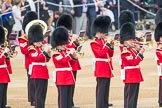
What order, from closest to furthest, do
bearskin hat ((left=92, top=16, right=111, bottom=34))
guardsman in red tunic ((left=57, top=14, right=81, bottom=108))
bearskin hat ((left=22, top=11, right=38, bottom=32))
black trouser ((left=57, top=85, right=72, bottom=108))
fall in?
1. black trouser ((left=57, top=85, right=72, bottom=108))
2. bearskin hat ((left=92, top=16, right=111, bottom=34))
3. guardsman in red tunic ((left=57, top=14, right=81, bottom=108))
4. bearskin hat ((left=22, top=11, right=38, bottom=32))

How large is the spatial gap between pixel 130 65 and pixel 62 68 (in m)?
1.04

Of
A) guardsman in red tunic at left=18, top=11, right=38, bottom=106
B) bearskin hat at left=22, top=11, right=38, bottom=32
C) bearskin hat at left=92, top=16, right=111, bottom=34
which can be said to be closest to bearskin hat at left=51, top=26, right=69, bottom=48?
bearskin hat at left=92, top=16, right=111, bottom=34

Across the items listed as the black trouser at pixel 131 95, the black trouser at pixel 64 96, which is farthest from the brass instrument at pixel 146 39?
the black trouser at pixel 64 96

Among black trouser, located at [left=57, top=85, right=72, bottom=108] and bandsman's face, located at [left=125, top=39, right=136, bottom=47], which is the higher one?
bandsman's face, located at [left=125, top=39, right=136, bottom=47]

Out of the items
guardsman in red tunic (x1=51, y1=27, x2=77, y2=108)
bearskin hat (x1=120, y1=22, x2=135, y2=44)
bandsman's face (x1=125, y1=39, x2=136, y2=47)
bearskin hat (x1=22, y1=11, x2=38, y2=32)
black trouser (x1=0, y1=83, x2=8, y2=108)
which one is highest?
bearskin hat (x1=22, y1=11, x2=38, y2=32)

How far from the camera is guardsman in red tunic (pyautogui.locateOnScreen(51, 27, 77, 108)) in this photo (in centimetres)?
1088

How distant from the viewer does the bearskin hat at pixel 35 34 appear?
11.8m

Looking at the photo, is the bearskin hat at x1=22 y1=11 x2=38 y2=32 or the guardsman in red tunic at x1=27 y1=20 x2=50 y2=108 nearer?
the guardsman in red tunic at x1=27 y1=20 x2=50 y2=108

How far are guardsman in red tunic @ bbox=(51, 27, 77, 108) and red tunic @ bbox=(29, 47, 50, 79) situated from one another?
0.60 meters

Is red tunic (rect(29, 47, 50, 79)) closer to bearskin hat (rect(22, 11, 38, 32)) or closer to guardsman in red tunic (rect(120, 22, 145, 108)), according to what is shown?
guardsman in red tunic (rect(120, 22, 145, 108))

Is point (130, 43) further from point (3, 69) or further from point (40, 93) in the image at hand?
point (3, 69)

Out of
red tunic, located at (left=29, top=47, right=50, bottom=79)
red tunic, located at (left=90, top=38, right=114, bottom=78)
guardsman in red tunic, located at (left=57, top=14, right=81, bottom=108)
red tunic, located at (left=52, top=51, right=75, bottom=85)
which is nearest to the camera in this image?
red tunic, located at (left=52, top=51, right=75, bottom=85)

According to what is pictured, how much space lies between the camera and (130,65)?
440 inches

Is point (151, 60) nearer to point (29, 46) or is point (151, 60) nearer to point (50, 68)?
point (50, 68)
